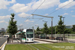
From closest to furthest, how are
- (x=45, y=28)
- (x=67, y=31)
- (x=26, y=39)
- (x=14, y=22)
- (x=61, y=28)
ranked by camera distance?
(x=26, y=39), (x=14, y=22), (x=61, y=28), (x=45, y=28), (x=67, y=31)

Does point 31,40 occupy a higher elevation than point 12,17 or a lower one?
lower

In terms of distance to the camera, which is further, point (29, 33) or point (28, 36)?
point (29, 33)

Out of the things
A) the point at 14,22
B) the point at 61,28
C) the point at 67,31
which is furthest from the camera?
the point at 67,31

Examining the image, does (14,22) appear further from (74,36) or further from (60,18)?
(74,36)

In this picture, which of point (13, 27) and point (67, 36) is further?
point (67, 36)

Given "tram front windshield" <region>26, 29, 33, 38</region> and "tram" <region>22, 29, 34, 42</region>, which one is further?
"tram front windshield" <region>26, 29, 33, 38</region>

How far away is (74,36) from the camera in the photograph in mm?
51844

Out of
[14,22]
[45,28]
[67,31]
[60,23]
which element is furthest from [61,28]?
[67,31]

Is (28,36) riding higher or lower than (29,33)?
lower

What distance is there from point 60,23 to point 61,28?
187 centimetres

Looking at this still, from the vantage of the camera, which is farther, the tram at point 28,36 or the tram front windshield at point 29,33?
the tram front windshield at point 29,33

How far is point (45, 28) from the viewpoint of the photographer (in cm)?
5812

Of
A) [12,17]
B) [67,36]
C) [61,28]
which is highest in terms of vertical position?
[12,17]

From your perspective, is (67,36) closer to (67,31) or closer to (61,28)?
(61,28)
